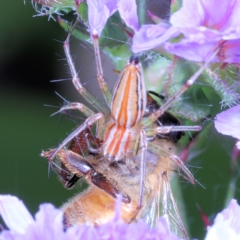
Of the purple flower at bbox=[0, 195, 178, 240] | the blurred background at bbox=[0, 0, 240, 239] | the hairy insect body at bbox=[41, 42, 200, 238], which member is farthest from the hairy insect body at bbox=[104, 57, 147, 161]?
the blurred background at bbox=[0, 0, 240, 239]

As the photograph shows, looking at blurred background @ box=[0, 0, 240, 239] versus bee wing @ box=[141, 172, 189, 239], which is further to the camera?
blurred background @ box=[0, 0, 240, 239]

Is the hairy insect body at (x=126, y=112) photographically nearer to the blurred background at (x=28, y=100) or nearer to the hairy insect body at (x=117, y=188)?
the hairy insect body at (x=117, y=188)

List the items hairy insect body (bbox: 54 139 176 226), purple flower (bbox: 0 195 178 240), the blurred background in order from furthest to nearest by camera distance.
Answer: the blurred background < hairy insect body (bbox: 54 139 176 226) < purple flower (bbox: 0 195 178 240)

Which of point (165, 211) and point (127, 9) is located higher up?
point (127, 9)

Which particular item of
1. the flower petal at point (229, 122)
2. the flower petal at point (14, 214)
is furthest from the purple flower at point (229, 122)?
the flower petal at point (14, 214)

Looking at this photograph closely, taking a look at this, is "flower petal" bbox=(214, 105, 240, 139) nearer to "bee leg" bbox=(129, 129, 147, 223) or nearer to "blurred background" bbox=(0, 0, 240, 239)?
"bee leg" bbox=(129, 129, 147, 223)

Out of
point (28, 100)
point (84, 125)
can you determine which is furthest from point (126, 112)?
point (28, 100)

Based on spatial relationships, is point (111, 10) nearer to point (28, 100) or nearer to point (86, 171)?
point (86, 171)

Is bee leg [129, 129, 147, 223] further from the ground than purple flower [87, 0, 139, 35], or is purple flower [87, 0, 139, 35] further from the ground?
purple flower [87, 0, 139, 35]
